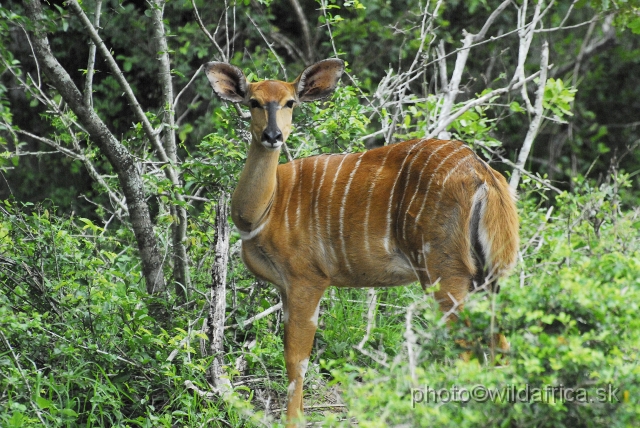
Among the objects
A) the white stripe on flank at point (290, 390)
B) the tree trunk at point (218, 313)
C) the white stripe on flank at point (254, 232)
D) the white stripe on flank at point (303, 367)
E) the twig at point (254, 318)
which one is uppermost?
the white stripe on flank at point (254, 232)

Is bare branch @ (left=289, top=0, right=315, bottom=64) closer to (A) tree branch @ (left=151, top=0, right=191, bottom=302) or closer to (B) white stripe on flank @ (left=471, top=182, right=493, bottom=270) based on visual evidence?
(A) tree branch @ (left=151, top=0, right=191, bottom=302)

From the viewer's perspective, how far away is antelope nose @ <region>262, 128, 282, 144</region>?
4051mm

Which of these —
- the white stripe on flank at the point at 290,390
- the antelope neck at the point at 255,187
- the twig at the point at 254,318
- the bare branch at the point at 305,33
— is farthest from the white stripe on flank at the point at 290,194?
the bare branch at the point at 305,33

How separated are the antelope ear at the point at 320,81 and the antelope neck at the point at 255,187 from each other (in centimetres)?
46

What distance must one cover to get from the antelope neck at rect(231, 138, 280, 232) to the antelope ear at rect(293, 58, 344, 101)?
46 cm

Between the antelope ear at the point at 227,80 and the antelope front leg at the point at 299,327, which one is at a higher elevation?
the antelope ear at the point at 227,80

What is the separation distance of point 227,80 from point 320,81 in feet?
1.60

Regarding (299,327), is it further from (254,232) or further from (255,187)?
(255,187)

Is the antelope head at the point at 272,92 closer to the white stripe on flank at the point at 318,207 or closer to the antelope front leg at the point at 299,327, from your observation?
the white stripe on flank at the point at 318,207

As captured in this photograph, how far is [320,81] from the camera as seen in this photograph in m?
4.59

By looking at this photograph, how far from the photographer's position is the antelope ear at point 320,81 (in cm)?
455

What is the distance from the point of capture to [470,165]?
13.2 ft

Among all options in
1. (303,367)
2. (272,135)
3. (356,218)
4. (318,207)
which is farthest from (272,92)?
(303,367)

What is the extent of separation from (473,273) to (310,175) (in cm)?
107
